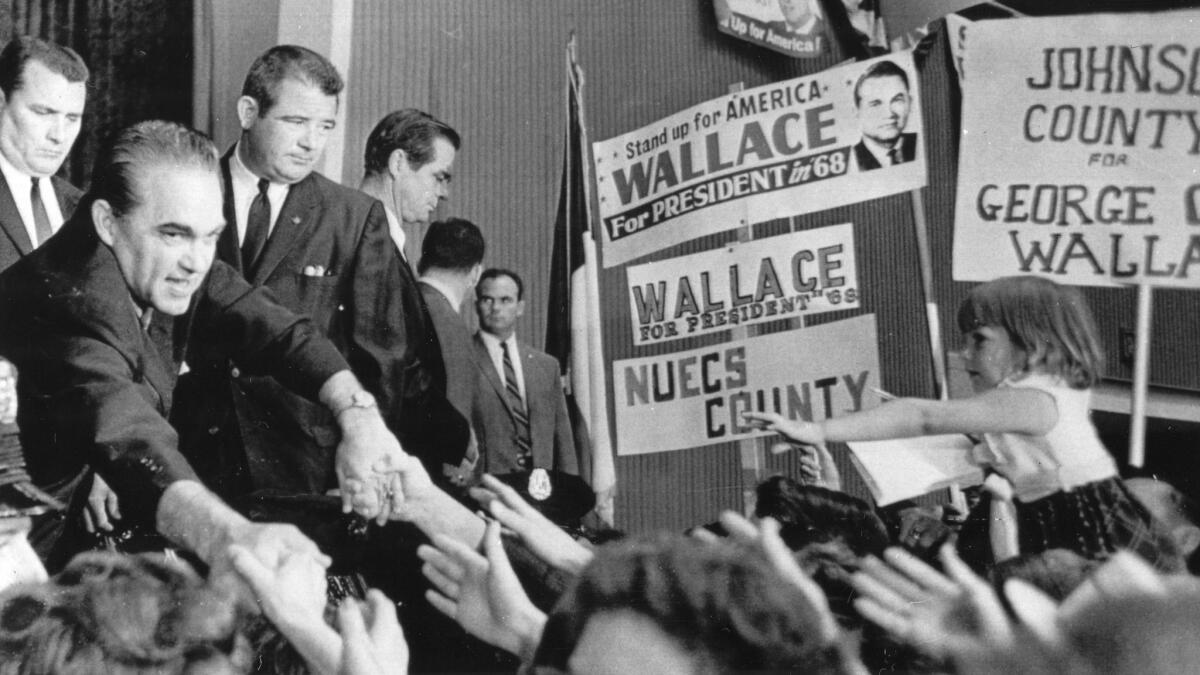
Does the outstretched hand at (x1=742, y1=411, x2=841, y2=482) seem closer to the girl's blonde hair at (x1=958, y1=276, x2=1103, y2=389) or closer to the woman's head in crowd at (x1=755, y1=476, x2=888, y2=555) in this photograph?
the woman's head in crowd at (x1=755, y1=476, x2=888, y2=555)

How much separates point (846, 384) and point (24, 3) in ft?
7.45

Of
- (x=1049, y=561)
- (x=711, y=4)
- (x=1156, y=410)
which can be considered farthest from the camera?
(x=711, y=4)

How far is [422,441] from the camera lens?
11.1 ft

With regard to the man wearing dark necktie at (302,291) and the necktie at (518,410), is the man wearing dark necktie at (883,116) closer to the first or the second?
the necktie at (518,410)

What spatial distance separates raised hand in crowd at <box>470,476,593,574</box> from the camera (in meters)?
3.22

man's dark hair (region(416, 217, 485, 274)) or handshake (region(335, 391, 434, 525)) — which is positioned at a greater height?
man's dark hair (region(416, 217, 485, 274))

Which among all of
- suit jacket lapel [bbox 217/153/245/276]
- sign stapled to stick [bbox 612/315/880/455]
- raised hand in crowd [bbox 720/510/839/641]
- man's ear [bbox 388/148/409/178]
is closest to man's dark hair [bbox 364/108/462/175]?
man's ear [bbox 388/148/409/178]

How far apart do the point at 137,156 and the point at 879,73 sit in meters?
1.89

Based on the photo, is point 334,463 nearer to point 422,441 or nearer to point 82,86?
point 422,441

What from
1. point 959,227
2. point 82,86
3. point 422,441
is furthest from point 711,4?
Answer: point 82,86

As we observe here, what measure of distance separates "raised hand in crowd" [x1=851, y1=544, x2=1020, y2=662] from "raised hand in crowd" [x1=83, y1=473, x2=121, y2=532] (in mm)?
1749

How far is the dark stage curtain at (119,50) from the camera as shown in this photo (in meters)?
3.32

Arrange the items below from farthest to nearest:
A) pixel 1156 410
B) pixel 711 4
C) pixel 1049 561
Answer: pixel 711 4
pixel 1156 410
pixel 1049 561

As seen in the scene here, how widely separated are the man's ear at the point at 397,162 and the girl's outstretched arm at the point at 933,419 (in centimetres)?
112
